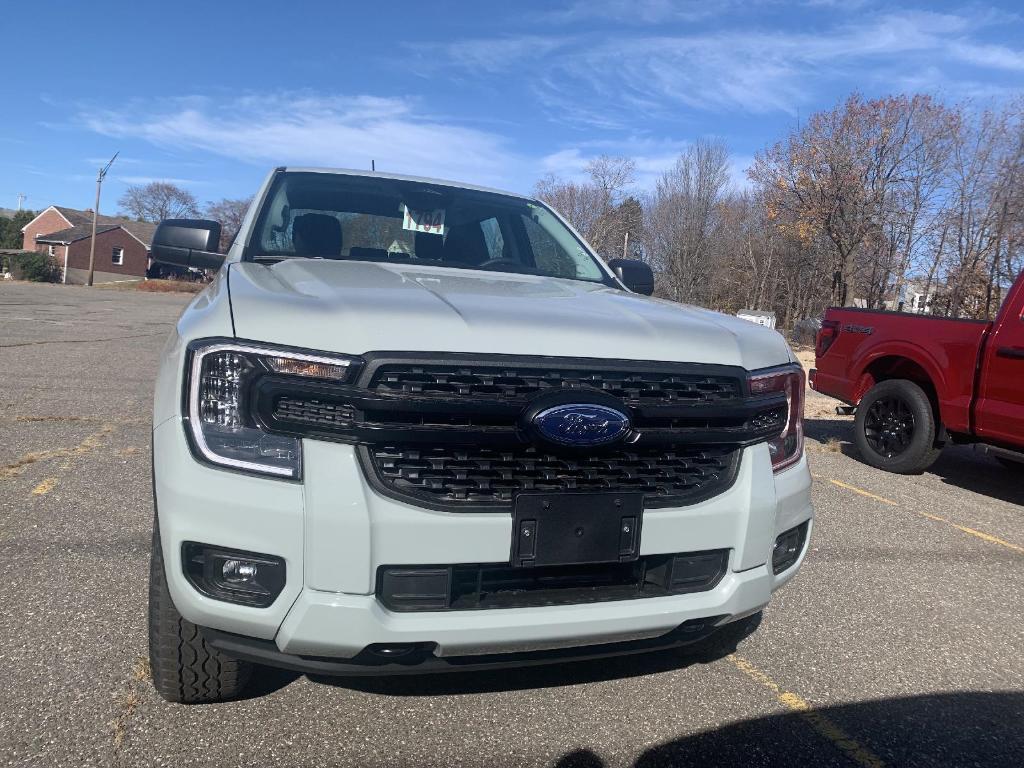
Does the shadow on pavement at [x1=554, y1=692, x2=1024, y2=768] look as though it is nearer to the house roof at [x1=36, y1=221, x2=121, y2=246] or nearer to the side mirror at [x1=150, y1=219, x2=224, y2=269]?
the side mirror at [x1=150, y1=219, x2=224, y2=269]

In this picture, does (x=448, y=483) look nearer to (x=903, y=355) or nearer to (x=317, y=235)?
(x=317, y=235)

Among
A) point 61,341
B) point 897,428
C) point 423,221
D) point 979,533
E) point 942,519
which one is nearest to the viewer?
point 423,221

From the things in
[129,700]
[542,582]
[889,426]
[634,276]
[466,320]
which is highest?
[634,276]

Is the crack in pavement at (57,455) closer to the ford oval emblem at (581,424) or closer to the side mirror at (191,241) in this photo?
the side mirror at (191,241)

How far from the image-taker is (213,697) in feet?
8.16

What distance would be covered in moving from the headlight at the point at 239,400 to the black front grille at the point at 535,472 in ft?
0.72

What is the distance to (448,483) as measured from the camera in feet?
6.93

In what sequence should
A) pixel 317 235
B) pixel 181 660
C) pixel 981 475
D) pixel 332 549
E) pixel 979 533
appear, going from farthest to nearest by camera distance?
pixel 981 475 → pixel 979 533 → pixel 317 235 → pixel 181 660 → pixel 332 549

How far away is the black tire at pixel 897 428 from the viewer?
6469mm

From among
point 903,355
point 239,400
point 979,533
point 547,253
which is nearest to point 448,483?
point 239,400

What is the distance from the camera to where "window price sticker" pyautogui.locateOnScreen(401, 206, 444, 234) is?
3998 millimetres

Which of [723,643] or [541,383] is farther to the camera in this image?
[723,643]

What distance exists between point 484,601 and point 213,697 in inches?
39.2

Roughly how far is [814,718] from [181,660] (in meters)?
2.06
